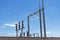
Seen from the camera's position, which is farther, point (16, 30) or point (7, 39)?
point (7, 39)

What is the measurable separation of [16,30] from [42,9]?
999cm

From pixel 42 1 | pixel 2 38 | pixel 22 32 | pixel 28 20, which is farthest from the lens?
pixel 2 38

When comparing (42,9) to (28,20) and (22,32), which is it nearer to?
(28,20)

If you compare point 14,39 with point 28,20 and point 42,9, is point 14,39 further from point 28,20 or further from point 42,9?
point 42,9

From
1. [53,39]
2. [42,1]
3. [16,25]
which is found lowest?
[53,39]

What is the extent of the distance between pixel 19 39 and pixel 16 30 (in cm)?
652

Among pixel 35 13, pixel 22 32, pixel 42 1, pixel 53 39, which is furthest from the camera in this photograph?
pixel 53 39

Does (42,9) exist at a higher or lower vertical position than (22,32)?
higher

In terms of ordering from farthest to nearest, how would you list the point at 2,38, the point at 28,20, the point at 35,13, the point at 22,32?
1. the point at 2,38
2. the point at 22,32
3. the point at 28,20
4. the point at 35,13

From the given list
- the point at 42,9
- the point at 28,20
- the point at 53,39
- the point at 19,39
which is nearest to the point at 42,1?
the point at 42,9

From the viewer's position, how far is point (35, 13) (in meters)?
22.0

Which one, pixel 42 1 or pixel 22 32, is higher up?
pixel 42 1

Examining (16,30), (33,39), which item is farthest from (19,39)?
(16,30)

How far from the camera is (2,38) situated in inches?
1324
